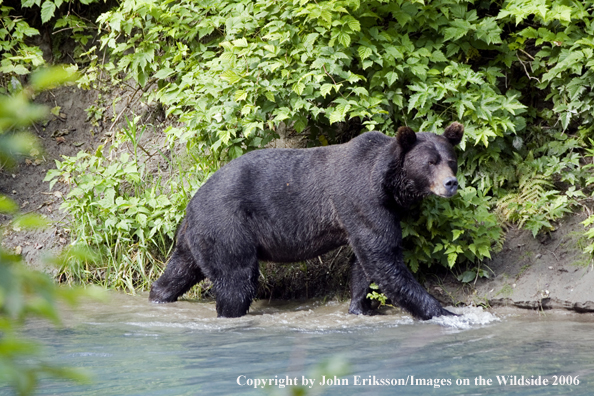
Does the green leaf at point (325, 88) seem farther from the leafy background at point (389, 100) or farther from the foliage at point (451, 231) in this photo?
the foliage at point (451, 231)

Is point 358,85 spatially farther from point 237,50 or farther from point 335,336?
point 335,336

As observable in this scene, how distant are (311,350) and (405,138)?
205cm

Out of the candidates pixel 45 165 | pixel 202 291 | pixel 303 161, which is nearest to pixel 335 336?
pixel 303 161

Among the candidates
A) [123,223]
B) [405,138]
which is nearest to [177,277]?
[123,223]

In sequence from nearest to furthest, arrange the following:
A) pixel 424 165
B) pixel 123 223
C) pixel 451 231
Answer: pixel 424 165 → pixel 451 231 → pixel 123 223

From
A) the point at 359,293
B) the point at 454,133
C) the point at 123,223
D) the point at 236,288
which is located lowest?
the point at 359,293

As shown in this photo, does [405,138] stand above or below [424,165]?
above

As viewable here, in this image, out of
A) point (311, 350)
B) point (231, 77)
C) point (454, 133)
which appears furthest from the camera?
point (231, 77)

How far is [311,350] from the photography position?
16.3 feet

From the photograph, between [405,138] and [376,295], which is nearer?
[405,138]

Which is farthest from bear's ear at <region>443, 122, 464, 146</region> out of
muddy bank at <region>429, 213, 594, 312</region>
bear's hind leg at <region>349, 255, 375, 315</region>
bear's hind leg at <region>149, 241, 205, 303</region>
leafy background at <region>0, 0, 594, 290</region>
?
bear's hind leg at <region>149, 241, 205, 303</region>

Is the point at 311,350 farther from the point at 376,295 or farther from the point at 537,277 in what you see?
the point at 537,277

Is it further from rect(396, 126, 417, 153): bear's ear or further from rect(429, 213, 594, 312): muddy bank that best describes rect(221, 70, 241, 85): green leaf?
rect(429, 213, 594, 312): muddy bank

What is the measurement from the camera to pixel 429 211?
21.4 ft
